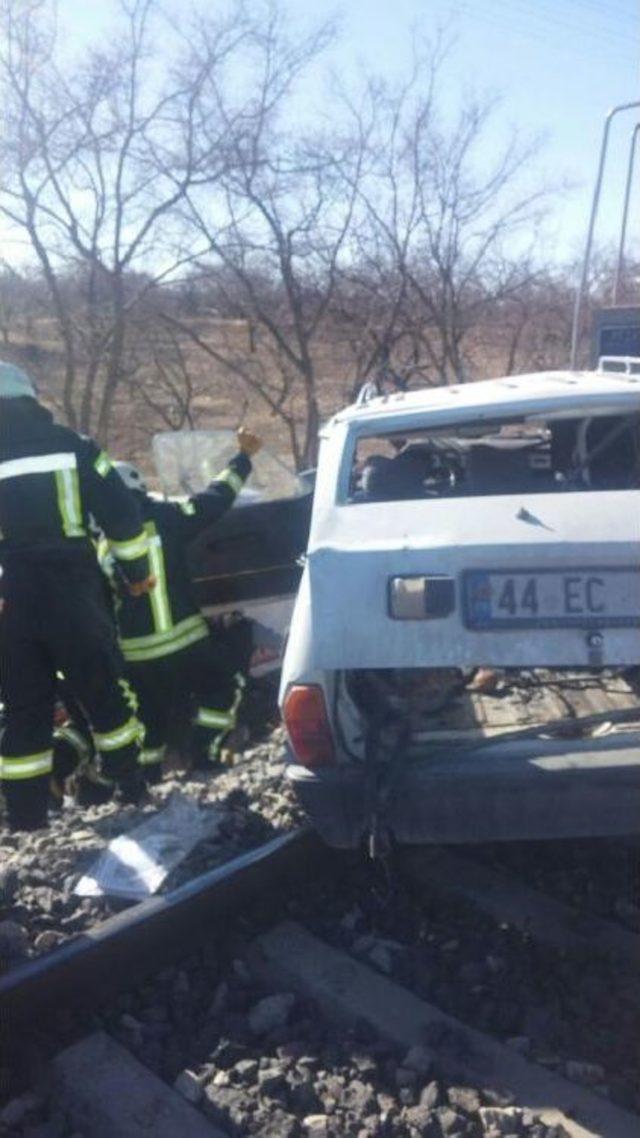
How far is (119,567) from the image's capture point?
577 centimetres

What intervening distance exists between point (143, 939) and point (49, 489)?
2155 millimetres

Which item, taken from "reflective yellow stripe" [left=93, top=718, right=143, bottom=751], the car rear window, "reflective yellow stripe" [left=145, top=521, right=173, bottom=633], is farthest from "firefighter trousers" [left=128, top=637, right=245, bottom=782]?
the car rear window

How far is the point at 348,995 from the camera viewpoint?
3830mm

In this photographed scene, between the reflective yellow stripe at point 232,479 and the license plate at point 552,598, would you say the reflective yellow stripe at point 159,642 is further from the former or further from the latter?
the license plate at point 552,598

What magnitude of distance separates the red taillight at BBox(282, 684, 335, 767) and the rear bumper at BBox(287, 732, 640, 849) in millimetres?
55

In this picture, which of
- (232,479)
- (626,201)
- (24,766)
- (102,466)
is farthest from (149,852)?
(626,201)

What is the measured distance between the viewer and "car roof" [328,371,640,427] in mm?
4594

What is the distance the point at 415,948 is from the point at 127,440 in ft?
35.6

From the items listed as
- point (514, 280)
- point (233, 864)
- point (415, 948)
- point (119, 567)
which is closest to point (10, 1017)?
point (233, 864)

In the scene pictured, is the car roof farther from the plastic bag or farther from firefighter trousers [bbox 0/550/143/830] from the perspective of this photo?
the plastic bag

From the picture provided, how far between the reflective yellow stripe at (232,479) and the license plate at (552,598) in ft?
8.78

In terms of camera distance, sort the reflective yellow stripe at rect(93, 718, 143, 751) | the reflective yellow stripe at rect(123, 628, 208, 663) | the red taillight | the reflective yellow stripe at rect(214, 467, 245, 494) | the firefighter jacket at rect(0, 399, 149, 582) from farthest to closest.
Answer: the reflective yellow stripe at rect(214, 467, 245, 494) < the reflective yellow stripe at rect(123, 628, 208, 663) < the reflective yellow stripe at rect(93, 718, 143, 751) < the firefighter jacket at rect(0, 399, 149, 582) < the red taillight

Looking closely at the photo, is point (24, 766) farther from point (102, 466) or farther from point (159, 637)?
point (102, 466)

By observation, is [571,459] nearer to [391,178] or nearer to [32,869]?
[32,869]
